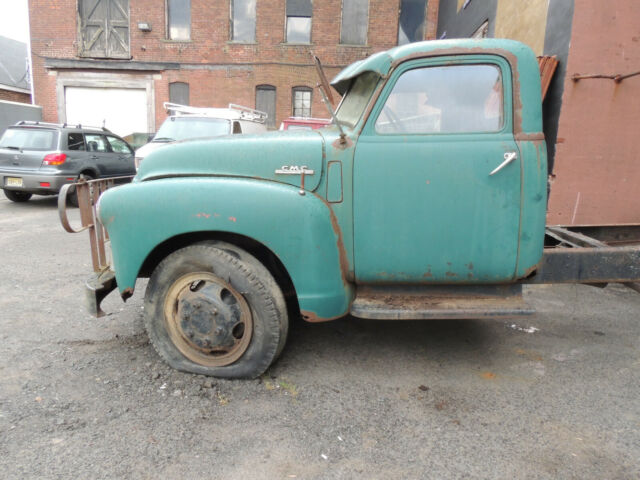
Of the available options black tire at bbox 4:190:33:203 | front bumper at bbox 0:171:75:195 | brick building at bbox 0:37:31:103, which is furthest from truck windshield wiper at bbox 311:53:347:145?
brick building at bbox 0:37:31:103

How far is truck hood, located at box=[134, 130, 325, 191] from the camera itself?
8.83 feet

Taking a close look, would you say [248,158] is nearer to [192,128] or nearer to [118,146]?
[192,128]

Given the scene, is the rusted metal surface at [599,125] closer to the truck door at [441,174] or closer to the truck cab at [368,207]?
the truck cab at [368,207]

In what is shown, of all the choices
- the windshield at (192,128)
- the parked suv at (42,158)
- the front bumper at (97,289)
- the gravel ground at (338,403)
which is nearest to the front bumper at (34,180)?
the parked suv at (42,158)

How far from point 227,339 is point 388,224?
4.02 ft

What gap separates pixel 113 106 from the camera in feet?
60.2

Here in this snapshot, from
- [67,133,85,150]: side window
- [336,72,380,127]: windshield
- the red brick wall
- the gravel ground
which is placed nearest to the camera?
the gravel ground

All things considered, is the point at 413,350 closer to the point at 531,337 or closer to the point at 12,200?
the point at 531,337

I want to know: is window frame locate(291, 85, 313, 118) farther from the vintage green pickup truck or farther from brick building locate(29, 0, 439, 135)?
the vintage green pickup truck

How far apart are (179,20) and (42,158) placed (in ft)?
36.7

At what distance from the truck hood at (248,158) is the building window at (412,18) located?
55.8 feet

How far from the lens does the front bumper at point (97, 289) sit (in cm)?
295

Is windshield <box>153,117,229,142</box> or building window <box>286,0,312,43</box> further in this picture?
building window <box>286,0,312,43</box>

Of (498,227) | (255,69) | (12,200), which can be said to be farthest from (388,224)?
(255,69)
